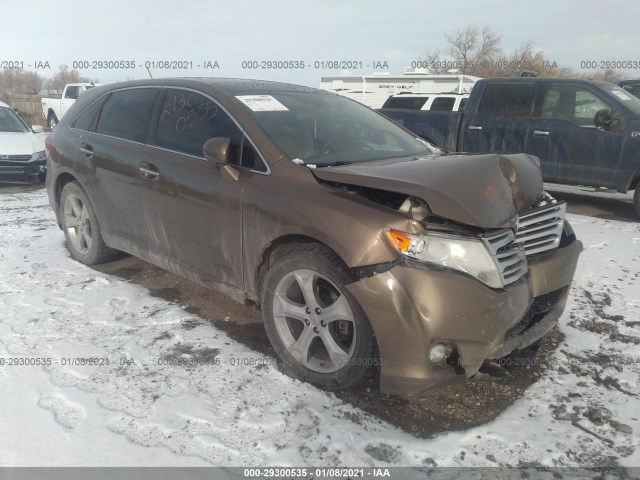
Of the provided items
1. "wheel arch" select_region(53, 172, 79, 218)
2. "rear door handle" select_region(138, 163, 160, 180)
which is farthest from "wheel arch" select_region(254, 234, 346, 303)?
"wheel arch" select_region(53, 172, 79, 218)

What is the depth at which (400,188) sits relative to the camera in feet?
8.19

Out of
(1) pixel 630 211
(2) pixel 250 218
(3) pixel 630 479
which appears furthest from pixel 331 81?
(3) pixel 630 479

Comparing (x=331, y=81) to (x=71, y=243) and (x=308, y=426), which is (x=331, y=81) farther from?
(x=308, y=426)

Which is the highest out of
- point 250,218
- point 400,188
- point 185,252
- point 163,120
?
point 163,120

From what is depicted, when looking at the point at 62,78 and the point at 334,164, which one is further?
the point at 62,78

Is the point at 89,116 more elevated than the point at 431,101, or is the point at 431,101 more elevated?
the point at 431,101

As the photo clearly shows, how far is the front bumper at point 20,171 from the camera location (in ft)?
29.2

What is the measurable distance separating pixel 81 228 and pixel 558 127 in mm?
6618

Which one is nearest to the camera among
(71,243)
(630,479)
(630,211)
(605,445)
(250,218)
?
(630,479)

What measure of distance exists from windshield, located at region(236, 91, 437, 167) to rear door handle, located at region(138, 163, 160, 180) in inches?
33.8

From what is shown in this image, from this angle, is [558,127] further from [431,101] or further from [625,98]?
[431,101]

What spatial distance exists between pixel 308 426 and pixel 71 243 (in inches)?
137

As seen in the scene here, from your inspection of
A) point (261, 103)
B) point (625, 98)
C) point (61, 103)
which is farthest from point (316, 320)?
point (61, 103)

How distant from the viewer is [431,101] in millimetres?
12398
